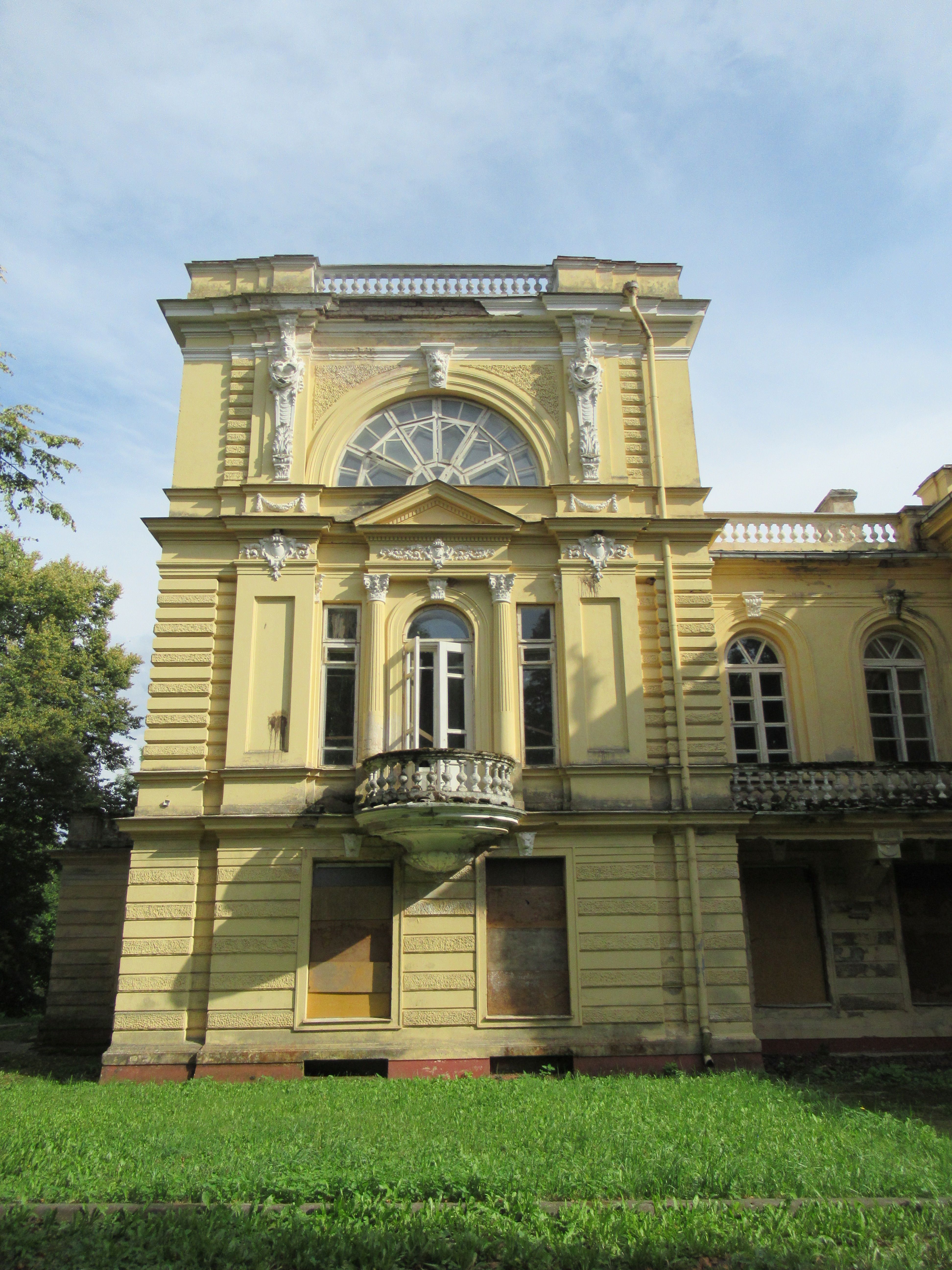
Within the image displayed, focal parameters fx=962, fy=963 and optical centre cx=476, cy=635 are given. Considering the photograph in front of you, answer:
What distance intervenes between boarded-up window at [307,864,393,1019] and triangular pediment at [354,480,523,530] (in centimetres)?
613

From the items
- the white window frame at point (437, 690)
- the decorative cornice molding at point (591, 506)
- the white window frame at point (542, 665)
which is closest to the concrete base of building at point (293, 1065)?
the white window frame at point (542, 665)

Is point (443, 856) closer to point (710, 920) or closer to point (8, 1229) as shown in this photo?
point (710, 920)

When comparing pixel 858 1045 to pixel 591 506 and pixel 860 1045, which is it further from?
pixel 591 506

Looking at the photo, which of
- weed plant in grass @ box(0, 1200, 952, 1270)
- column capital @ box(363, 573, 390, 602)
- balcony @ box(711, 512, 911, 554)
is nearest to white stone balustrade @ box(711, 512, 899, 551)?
balcony @ box(711, 512, 911, 554)

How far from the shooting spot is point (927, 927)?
→ 18.3m

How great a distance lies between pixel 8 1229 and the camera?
7.08m

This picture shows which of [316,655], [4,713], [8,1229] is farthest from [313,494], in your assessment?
[4,713]

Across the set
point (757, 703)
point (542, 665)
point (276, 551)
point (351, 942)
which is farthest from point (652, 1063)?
point (276, 551)

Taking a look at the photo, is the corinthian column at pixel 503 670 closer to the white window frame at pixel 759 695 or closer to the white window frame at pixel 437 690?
the white window frame at pixel 437 690

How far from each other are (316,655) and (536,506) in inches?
195

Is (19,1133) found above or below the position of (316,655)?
below

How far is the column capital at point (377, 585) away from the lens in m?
17.4

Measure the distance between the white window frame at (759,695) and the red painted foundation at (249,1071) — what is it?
982 centimetres

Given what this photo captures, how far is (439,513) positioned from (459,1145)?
1117 cm
